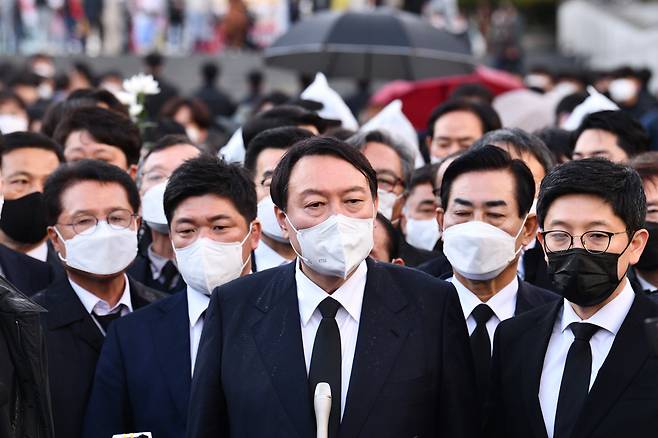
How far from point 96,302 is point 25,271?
0.62 meters

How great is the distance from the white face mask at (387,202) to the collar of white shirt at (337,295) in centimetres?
250

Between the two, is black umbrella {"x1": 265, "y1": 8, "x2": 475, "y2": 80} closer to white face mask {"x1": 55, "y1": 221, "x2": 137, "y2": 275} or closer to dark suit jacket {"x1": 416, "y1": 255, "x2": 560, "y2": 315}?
white face mask {"x1": 55, "y1": 221, "x2": 137, "y2": 275}

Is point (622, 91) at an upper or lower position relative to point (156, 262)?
upper

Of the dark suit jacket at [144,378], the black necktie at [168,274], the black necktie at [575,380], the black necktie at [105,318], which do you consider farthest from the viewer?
the black necktie at [168,274]

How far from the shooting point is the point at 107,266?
6.00 meters

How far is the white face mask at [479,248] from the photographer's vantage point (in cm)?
551

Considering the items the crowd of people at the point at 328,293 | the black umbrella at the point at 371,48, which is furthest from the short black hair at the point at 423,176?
the black umbrella at the point at 371,48

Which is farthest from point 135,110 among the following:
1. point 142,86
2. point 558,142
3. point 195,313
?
point 195,313

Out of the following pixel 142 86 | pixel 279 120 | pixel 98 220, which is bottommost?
pixel 98 220

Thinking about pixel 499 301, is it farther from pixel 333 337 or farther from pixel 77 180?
pixel 77 180

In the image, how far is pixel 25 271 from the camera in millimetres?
6477

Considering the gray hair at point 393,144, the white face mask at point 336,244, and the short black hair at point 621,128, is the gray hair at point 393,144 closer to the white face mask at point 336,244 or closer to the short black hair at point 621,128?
the short black hair at point 621,128

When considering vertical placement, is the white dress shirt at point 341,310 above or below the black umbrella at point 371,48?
below

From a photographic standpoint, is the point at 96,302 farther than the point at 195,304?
Yes
